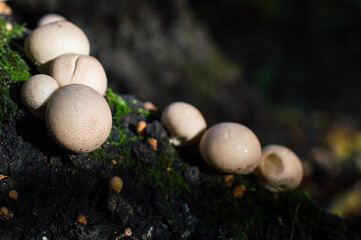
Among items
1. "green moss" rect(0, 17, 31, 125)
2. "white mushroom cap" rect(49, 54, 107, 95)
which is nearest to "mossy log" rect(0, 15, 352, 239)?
"green moss" rect(0, 17, 31, 125)

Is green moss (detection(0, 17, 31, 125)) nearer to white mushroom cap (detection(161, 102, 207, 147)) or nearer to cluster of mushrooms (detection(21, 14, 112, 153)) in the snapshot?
cluster of mushrooms (detection(21, 14, 112, 153))

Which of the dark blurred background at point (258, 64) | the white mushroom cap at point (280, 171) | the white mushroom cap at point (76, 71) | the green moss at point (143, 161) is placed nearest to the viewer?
the white mushroom cap at point (76, 71)

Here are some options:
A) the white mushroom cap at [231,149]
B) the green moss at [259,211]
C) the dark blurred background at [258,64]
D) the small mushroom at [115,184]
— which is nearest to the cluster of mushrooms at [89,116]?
the white mushroom cap at [231,149]

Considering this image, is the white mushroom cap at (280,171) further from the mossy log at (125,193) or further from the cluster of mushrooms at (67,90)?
the cluster of mushrooms at (67,90)

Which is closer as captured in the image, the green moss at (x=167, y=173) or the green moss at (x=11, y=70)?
the green moss at (x=11, y=70)

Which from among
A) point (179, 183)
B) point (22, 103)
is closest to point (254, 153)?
point (179, 183)

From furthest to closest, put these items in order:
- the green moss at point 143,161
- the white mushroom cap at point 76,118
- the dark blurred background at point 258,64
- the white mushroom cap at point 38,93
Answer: the dark blurred background at point 258,64, the green moss at point 143,161, the white mushroom cap at point 38,93, the white mushroom cap at point 76,118
